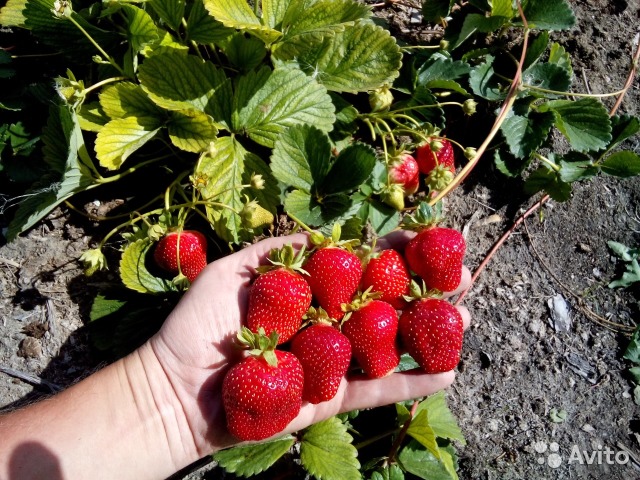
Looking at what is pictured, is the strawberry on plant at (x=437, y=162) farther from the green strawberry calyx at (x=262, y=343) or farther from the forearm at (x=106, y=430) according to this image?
the forearm at (x=106, y=430)

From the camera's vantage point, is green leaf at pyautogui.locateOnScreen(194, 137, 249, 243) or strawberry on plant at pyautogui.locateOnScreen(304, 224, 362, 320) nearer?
strawberry on plant at pyautogui.locateOnScreen(304, 224, 362, 320)

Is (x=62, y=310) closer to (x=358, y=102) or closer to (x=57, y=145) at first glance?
(x=57, y=145)

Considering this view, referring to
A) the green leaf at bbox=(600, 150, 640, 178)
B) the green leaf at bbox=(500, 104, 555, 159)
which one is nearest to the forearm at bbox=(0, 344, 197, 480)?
the green leaf at bbox=(500, 104, 555, 159)

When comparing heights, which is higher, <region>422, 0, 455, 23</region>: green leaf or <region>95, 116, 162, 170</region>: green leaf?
<region>95, 116, 162, 170</region>: green leaf

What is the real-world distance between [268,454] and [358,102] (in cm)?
108

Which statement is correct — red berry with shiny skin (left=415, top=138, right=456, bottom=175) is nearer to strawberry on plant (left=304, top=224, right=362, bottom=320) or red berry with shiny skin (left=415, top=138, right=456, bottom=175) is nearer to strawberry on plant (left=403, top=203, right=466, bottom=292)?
strawberry on plant (left=403, top=203, right=466, bottom=292)

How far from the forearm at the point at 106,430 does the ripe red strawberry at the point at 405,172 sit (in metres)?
0.80

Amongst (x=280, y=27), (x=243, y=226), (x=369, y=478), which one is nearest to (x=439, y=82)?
(x=280, y=27)

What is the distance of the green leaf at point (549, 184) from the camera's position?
1864 mm

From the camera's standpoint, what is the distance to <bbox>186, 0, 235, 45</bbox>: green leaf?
59.5 inches

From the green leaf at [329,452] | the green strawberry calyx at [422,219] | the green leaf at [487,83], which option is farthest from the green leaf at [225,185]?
the green leaf at [487,83]

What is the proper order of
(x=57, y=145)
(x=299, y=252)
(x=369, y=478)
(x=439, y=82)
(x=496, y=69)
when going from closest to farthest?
(x=299, y=252) → (x=57, y=145) → (x=369, y=478) → (x=439, y=82) → (x=496, y=69)

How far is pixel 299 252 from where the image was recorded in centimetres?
133

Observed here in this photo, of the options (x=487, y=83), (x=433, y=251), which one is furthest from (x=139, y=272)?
(x=487, y=83)
